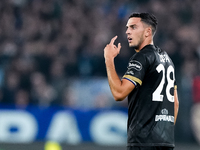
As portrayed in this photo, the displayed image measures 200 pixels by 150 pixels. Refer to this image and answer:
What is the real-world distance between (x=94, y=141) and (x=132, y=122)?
18.7 feet

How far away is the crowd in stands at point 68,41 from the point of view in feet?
33.4

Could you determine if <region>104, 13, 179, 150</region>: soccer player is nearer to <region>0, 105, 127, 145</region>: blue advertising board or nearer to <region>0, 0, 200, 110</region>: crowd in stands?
<region>0, 105, 127, 145</region>: blue advertising board

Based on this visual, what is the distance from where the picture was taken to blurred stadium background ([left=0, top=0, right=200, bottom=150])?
9.79m

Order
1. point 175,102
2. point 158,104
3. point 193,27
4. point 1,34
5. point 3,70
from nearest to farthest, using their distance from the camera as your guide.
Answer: point 158,104, point 175,102, point 3,70, point 1,34, point 193,27

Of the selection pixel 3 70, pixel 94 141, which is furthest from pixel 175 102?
pixel 3 70

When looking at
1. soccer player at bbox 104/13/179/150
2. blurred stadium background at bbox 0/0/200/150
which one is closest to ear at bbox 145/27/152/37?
soccer player at bbox 104/13/179/150

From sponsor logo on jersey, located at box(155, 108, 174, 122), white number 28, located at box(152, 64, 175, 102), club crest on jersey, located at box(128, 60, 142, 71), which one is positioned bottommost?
sponsor logo on jersey, located at box(155, 108, 174, 122)

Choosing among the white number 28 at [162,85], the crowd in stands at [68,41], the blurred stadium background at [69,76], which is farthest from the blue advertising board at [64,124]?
the white number 28 at [162,85]

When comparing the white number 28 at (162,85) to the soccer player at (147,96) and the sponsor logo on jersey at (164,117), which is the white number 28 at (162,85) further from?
the sponsor logo on jersey at (164,117)

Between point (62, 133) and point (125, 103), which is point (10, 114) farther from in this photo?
point (125, 103)

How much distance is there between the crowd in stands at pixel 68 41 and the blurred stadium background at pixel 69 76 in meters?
0.02

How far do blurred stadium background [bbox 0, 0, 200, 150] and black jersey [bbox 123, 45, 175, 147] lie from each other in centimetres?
533

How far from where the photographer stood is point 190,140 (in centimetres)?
987

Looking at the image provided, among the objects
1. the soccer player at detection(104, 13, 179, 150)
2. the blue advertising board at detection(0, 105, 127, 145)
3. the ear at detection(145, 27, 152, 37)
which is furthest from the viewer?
the blue advertising board at detection(0, 105, 127, 145)
